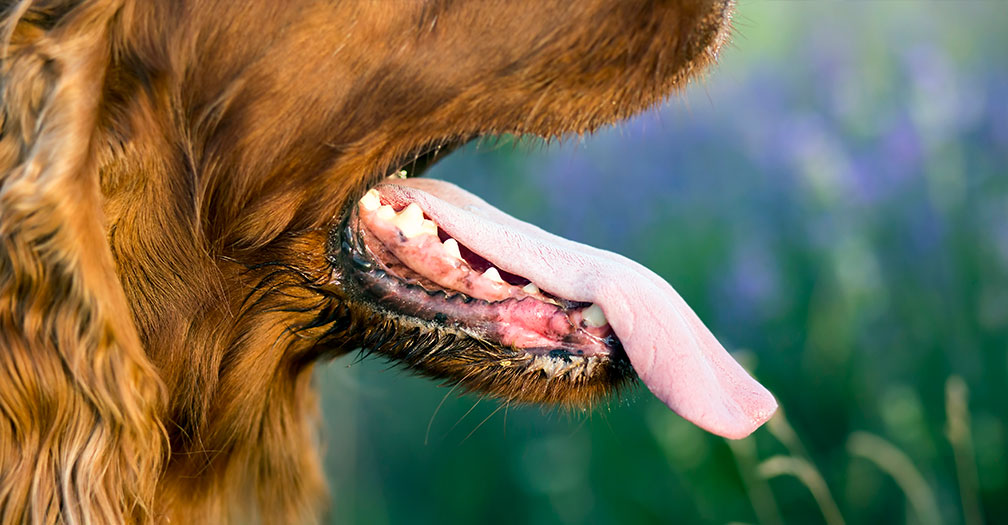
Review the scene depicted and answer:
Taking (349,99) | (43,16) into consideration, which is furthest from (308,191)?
(43,16)

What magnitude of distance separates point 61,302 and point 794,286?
2.00 m

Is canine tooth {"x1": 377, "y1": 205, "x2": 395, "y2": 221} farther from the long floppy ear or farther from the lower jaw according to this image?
the long floppy ear

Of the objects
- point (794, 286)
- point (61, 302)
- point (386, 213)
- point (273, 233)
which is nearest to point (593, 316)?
point (386, 213)

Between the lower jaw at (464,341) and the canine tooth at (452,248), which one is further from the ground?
the canine tooth at (452,248)

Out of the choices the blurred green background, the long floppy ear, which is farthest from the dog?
the blurred green background

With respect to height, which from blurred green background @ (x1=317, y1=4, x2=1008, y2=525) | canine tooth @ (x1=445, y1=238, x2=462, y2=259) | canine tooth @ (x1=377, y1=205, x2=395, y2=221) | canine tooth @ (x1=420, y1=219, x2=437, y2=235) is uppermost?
canine tooth @ (x1=377, y1=205, x2=395, y2=221)

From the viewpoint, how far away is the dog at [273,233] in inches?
52.1

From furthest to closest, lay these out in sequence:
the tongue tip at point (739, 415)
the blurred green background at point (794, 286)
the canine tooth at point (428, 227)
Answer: the blurred green background at point (794, 286) < the canine tooth at point (428, 227) < the tongue tip at point (739, 415)

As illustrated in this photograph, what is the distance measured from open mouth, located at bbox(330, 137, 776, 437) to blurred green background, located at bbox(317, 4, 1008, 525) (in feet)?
2.33

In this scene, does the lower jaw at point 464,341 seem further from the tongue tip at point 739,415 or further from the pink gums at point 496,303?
the tongue tip at point 739,415

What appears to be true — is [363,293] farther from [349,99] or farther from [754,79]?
[754,79]

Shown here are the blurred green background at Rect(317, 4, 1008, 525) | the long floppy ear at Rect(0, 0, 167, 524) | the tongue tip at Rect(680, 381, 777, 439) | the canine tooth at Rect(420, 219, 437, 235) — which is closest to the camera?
the long floppy ear at Rect(0, 0, 167, 524)

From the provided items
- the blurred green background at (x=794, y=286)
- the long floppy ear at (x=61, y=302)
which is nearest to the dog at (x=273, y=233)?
the long floppy ear at (x=61, y=302)

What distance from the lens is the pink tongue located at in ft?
5.12
